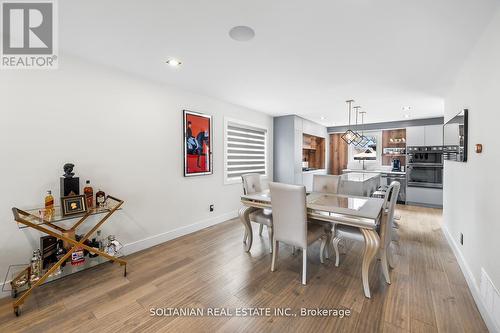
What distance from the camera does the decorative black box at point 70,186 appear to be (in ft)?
7.09

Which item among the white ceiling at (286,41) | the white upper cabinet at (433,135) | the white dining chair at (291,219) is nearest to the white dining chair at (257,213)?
the white dining chair at (291,219)

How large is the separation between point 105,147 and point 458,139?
423 centimetres

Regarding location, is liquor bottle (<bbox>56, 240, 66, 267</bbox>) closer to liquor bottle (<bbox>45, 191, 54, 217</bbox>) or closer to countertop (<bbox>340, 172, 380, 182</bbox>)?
liquor bottle (<bbox>45, 191, 54, 217</bbox>)

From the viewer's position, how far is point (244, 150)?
4.77m

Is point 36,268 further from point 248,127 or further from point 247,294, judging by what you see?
point 248,127

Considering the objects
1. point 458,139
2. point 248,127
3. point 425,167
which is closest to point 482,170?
point 458,139

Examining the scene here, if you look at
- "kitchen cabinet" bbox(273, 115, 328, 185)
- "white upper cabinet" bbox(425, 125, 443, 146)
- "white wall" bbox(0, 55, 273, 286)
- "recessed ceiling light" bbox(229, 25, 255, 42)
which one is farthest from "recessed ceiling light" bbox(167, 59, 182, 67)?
"white upper cabinet" bbox(425, 125, 443, 146)

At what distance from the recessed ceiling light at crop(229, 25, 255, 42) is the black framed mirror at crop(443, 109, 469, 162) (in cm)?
239

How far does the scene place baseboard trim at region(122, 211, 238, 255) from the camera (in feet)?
9.41

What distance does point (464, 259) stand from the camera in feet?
7.73

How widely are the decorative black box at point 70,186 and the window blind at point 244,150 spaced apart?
2.50 metres

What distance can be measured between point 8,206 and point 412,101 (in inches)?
233

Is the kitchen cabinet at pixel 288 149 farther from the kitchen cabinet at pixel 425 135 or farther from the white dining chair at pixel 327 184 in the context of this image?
the kitchen cabinet at pixel 425 135

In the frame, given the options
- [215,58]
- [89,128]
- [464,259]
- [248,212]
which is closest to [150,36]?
[215,58]
